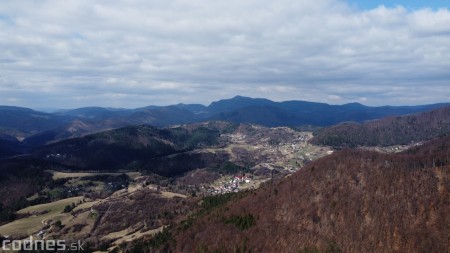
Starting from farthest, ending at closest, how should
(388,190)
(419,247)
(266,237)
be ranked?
(388,190) → (266,237) → (419,247)

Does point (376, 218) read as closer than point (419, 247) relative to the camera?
No

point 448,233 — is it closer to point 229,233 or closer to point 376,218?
point 376,218

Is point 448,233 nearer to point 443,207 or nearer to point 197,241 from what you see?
point 443,207

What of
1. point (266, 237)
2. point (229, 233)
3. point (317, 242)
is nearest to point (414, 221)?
point (317, 242)

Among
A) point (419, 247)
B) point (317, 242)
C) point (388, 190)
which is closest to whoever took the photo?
point (419, 247)

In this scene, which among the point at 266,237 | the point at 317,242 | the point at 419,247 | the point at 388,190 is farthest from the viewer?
the point at 388,190

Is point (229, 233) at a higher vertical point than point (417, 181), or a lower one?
lower

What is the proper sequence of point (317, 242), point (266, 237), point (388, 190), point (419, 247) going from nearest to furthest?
1. point (419, 247)
2. point (317, 242)
3. point (266, 237)
4. point (388, 190)

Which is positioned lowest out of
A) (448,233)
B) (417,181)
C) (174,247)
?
(174,247)

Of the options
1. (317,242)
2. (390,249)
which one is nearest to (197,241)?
(317,242)
